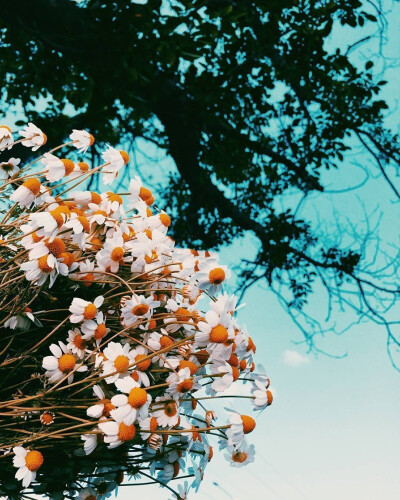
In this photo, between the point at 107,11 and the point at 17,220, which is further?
the point at 107,11

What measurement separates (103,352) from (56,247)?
23cm

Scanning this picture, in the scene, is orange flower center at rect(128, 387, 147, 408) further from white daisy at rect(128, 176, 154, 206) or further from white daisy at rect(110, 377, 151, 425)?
white daisy at rect(128, 176, 154, 206)

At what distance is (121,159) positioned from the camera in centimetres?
143

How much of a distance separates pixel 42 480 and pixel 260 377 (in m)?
0.52

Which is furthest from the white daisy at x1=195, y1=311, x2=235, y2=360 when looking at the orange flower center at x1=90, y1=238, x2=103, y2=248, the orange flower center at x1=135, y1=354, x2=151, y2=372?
the orange flower center at x1=90, y1=238, x2=103, y2=248

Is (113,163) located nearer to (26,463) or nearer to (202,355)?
(202,355)

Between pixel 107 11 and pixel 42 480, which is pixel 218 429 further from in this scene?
pixel 107 11

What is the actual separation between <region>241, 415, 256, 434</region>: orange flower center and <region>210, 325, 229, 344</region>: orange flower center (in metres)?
0.18

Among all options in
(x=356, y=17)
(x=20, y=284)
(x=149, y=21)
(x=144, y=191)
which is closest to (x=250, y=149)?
(x=356, y=17)

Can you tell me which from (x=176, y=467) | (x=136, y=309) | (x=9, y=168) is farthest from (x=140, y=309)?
(x=9, y=168)

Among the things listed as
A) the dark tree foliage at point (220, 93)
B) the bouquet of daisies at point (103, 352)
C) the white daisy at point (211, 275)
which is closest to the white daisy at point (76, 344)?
the bouquet of daisies at point (103, 352)

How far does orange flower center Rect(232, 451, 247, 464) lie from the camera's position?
129cm

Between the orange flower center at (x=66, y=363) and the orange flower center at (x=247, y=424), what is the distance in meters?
0.37

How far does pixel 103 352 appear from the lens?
1.17 meters
